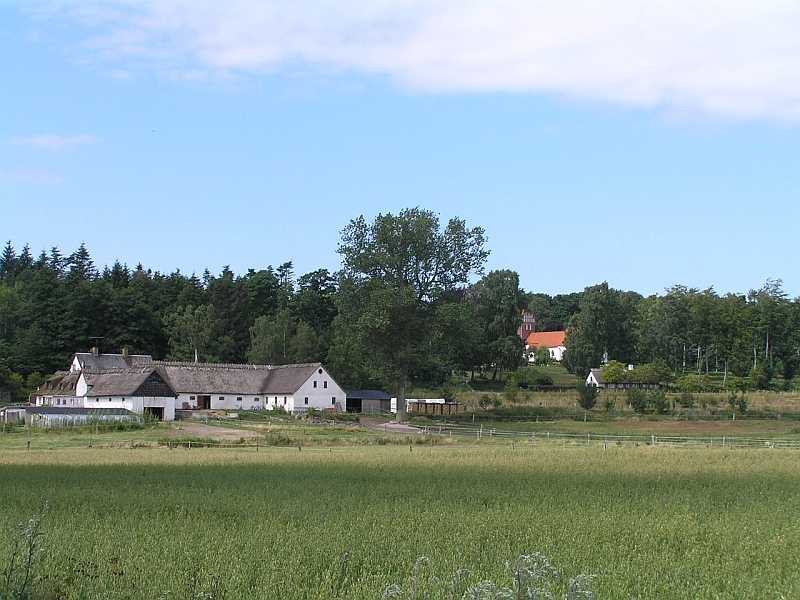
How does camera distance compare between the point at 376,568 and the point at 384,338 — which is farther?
the point at 384,338

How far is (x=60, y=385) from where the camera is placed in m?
101

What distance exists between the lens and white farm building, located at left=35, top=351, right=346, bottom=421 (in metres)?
90.8

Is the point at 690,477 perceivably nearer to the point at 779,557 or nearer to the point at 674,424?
the point at 779,557

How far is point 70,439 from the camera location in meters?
62.1

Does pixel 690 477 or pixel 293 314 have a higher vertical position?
pixel 293 314

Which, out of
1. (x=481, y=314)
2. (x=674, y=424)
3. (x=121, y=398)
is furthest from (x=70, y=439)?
(x=481, y=314)

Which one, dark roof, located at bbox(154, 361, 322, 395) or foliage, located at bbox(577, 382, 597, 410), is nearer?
foliage, located at bbox(577, 382, 597, 410)

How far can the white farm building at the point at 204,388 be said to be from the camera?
90812 mm

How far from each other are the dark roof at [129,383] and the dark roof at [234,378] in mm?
2830

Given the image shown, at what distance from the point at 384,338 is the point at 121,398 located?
25.9 metres

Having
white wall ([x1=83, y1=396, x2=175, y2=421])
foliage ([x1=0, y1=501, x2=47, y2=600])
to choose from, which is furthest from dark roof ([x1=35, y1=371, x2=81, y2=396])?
foliage ([x1=0, y1=501, x2=47, y2=600])

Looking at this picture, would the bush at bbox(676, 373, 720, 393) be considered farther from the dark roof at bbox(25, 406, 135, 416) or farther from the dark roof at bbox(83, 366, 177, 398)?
the dark roof at bbox(25, 406, 135, 416)

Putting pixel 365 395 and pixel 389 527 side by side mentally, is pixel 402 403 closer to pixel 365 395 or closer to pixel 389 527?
pixel 365 395

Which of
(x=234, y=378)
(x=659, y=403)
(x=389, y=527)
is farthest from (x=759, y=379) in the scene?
(x=389, y=527)
